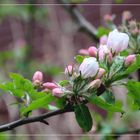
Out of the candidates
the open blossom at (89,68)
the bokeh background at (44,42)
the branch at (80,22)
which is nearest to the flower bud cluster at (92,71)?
the open blossom at (89,68)

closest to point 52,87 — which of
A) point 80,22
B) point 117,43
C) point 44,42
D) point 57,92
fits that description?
point 57,92

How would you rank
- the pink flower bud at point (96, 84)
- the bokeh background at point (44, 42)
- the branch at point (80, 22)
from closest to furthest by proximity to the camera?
the pink flower bud at point (96, 84) → the branch at point (80, 22) → the bokeh background at point (44, 42)

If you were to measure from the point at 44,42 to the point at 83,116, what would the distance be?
277 cm

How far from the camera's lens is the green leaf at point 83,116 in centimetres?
80

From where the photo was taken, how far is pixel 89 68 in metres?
0.76

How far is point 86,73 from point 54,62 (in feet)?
8.16

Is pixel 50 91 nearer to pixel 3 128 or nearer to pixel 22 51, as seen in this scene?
pixel 3 128

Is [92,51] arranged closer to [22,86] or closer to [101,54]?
[101,54]

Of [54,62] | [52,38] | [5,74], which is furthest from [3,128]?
[52,38]

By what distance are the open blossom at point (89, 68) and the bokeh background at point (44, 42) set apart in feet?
4.42

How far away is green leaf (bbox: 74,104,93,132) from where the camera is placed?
31.5 inches

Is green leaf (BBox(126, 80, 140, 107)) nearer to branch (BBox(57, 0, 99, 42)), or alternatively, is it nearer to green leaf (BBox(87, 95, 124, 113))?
green leaf (BBox(87, 95, 124, 113))

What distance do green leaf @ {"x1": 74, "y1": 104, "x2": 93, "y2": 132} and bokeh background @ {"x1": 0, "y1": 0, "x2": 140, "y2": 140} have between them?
1293mm

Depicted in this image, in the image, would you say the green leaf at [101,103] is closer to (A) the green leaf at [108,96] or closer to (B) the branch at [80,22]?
(A) the green leaf at [108,96]
